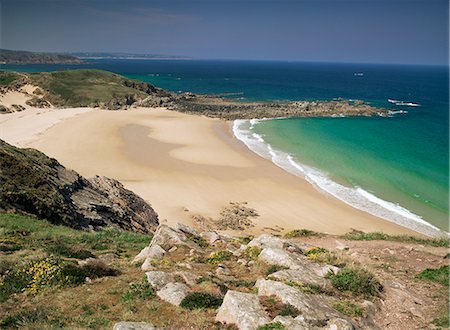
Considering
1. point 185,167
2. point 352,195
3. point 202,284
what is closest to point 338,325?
point 202,284

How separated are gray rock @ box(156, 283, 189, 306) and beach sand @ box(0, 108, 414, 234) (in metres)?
17.3

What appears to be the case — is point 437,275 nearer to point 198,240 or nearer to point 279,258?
point 279,258

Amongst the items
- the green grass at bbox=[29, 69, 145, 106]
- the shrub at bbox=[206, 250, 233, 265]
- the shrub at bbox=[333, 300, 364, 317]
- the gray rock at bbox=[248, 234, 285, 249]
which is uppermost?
the green grass at bbox=[29, 69, 145, 106]

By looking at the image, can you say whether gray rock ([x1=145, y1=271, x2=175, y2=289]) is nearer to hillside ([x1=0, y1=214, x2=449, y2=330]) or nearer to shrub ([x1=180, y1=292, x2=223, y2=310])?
hillside ([x1=0, y1=214, x2=449, y2=330])

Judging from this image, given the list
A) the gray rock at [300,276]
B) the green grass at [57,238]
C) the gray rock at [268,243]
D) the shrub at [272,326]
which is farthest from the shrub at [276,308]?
the green grass at [57,238]

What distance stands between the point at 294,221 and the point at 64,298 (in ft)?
72.9

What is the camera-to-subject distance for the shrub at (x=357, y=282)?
12.0m

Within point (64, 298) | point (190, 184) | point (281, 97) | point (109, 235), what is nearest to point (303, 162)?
point (190, 184)

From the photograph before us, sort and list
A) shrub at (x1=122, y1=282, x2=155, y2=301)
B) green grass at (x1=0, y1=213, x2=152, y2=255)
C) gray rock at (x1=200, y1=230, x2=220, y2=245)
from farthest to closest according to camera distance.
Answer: gray rock at (x1=200, y1=230, x2=220, y2=245), green grass at (x1=0, y1=213, x2=152, y2=255), shrub at (x1=122, y1=282, x2=155, y2=301)

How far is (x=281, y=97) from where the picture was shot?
110 meters

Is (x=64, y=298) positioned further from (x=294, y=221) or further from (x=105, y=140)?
(x=105, y=140)

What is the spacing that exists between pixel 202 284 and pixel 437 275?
9551 millimetres

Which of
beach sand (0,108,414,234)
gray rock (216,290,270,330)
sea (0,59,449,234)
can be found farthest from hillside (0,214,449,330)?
sea (0,59,449,234)

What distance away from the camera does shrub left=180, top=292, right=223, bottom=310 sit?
32.5 feet
